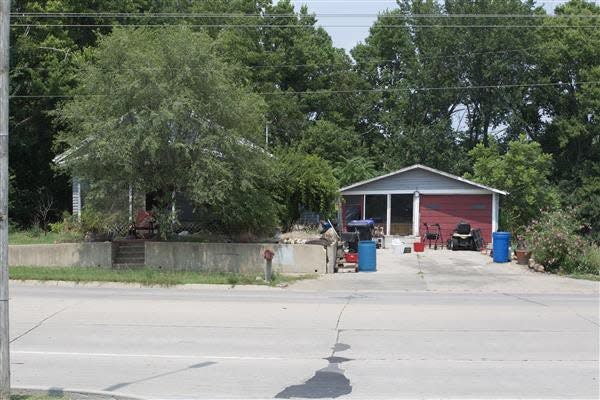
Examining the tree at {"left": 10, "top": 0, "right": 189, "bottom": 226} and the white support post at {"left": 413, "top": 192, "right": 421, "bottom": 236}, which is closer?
the tree at {"left": 10, "top": 0, "right": 189, "bottom": 226}

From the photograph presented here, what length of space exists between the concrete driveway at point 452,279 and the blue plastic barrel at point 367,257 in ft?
1.32

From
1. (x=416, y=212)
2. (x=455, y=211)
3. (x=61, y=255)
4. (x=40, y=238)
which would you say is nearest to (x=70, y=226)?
(x=61, y=255)

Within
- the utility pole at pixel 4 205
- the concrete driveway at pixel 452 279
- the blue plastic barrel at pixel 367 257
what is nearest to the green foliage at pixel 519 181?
the concrete driveway at pixel 452 279

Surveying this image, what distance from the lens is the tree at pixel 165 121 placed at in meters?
A: 19.8

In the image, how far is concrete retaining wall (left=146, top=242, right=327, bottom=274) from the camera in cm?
2150

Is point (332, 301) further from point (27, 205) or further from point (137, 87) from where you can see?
point (27, 205)

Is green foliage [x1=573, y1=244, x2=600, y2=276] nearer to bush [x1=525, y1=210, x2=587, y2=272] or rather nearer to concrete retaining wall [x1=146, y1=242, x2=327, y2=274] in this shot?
bush [x1=525, y1=210, x2=587, y2=272]

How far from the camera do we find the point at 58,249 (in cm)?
2245

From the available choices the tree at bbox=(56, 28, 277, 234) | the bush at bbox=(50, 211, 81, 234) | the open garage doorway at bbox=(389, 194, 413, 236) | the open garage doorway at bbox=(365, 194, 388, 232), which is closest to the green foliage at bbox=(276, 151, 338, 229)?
the tree at bbox=(56, 28, 277, 234)

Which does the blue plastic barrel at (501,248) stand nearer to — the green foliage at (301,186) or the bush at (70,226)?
the green foliage at (301,186)

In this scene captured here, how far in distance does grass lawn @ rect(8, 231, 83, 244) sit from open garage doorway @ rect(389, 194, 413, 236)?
17.7 m

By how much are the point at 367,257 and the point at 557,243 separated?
641 centimetres

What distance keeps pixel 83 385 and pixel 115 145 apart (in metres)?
12.9

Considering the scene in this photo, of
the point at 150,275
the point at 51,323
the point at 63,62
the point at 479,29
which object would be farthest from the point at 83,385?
the point at 479,29
